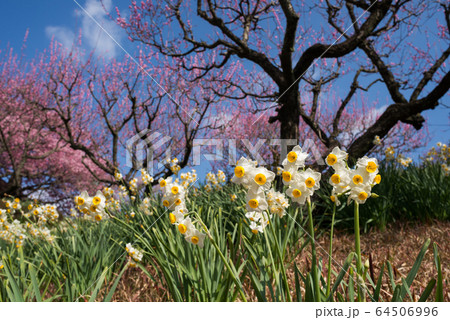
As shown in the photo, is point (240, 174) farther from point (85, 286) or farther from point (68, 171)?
point (68, 171)

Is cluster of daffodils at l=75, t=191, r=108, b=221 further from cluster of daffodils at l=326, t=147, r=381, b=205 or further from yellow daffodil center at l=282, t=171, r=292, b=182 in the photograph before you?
cluster of daffodils at l=326, t=147, r=381, b=205

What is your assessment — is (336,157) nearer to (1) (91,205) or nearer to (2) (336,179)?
(2) (336,179)

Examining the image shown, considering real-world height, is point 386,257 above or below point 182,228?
below

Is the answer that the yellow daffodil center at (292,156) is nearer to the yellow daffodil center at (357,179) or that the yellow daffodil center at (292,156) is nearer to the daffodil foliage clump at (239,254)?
the daffodil foliage clump at (239,254)

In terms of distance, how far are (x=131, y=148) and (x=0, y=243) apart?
411cm

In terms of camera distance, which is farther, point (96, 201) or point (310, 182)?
point (96, 201)

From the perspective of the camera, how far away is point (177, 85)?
5984 millimetres

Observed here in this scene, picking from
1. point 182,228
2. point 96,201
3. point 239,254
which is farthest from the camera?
point 239,254

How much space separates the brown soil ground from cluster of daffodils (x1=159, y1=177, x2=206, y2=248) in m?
0.64

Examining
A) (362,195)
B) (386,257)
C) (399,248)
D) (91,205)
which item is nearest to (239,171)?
(362,195)

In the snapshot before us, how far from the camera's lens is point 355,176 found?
1.10 meters

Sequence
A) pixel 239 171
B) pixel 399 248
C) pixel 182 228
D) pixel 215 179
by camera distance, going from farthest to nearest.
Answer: pixel 215 179, pixel 399 248, pixel 182 228, pixel 239 171

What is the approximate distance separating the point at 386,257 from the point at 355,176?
1956 mm
